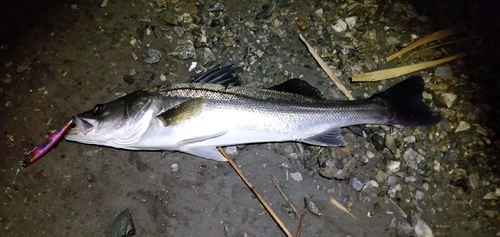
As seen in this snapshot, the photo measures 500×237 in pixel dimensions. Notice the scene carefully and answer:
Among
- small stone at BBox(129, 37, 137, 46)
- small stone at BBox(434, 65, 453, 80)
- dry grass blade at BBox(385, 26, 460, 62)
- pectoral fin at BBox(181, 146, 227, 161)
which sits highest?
small stone at BBox(129, 37, 137, 46)

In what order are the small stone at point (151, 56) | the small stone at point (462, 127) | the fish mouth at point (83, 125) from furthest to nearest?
the small stone at point (151, 56) → the small stone at point (462, 127) → the fish mouth at point (83, 125)

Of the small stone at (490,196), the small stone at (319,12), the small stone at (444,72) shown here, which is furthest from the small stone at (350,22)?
the small stone at (490,196)

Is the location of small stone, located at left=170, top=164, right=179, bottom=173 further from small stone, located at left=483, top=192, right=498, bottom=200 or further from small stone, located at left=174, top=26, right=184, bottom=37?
small stone, located at left=483, top=192, right=498, bottom=200

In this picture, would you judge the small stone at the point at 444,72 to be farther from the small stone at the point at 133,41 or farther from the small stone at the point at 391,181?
the small stone at the point at 133,41

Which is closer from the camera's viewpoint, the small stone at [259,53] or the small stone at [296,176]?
the small stone at [296,176]

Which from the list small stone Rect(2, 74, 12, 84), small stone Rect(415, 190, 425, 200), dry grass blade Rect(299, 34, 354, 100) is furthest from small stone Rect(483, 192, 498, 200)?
small stone Rect(2, 74, 12, 84)
